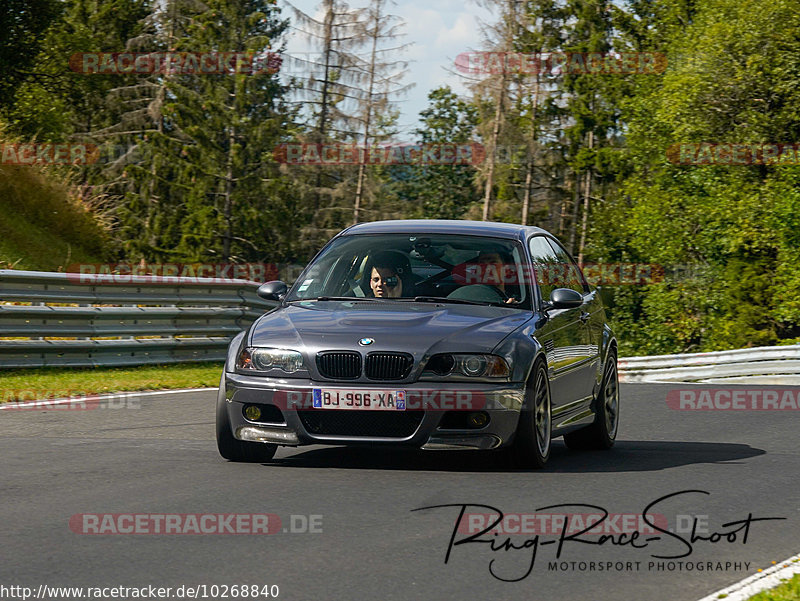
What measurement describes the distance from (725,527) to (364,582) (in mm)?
2385

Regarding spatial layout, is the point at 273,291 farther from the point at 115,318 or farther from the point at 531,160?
the point at 531,160

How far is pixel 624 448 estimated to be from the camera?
34.3 ft

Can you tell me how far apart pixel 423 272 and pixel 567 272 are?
177 cm

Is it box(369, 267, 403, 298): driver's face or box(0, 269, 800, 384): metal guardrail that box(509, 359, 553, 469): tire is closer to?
box(369, 267, 403, 298): driver's face

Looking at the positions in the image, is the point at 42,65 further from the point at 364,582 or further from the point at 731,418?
the point at 364,582

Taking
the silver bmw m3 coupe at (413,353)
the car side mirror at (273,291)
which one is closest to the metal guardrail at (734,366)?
the silver bmw m3 coupe at (413,353)

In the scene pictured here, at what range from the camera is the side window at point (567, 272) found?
33.6 ft

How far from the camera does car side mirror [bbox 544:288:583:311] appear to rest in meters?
8.97

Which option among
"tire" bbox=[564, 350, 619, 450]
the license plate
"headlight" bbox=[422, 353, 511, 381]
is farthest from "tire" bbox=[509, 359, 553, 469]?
"tire" bbox=[564, 350, 619, 450]

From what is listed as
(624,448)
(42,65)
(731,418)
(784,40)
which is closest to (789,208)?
(784,40)

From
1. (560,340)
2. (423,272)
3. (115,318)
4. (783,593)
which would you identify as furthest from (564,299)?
(115,318)

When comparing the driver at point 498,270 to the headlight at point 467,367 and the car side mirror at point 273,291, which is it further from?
the car side mirror at point 273,291

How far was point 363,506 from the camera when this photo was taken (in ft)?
22.8

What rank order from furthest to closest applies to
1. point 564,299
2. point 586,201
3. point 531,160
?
point 586,201 → point 531,160 → point 564,299
